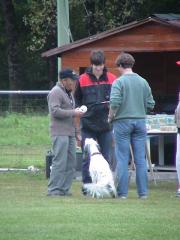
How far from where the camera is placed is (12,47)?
44.4 metres

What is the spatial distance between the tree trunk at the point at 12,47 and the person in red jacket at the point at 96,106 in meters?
29.3

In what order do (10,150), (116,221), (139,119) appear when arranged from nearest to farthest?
(116,221) → (139,119) → (10,150)

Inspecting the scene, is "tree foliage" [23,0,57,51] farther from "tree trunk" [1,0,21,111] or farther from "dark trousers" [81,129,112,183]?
"dark trousers" [81,129,112,183]

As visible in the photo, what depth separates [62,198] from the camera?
495 inches

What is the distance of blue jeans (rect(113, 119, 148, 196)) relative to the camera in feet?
40.6

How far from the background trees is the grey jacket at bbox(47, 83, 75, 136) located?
2465 cm

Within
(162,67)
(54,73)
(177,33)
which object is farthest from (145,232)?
(54,73)

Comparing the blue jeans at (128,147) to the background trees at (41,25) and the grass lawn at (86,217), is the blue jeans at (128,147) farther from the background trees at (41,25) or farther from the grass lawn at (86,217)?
the background trees at (41,25)

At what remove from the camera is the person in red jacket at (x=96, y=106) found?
44.5ft

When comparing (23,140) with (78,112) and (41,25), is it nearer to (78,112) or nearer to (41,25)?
(78,112)

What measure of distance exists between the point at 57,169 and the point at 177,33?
4774mm

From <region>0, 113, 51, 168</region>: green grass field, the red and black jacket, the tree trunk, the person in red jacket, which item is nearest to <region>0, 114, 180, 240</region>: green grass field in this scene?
the person in red jacket

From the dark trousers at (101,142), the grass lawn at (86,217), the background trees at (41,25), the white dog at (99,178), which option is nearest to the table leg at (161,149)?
the dark trousers at (101,142)

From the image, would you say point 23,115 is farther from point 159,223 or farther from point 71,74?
point 159,223
